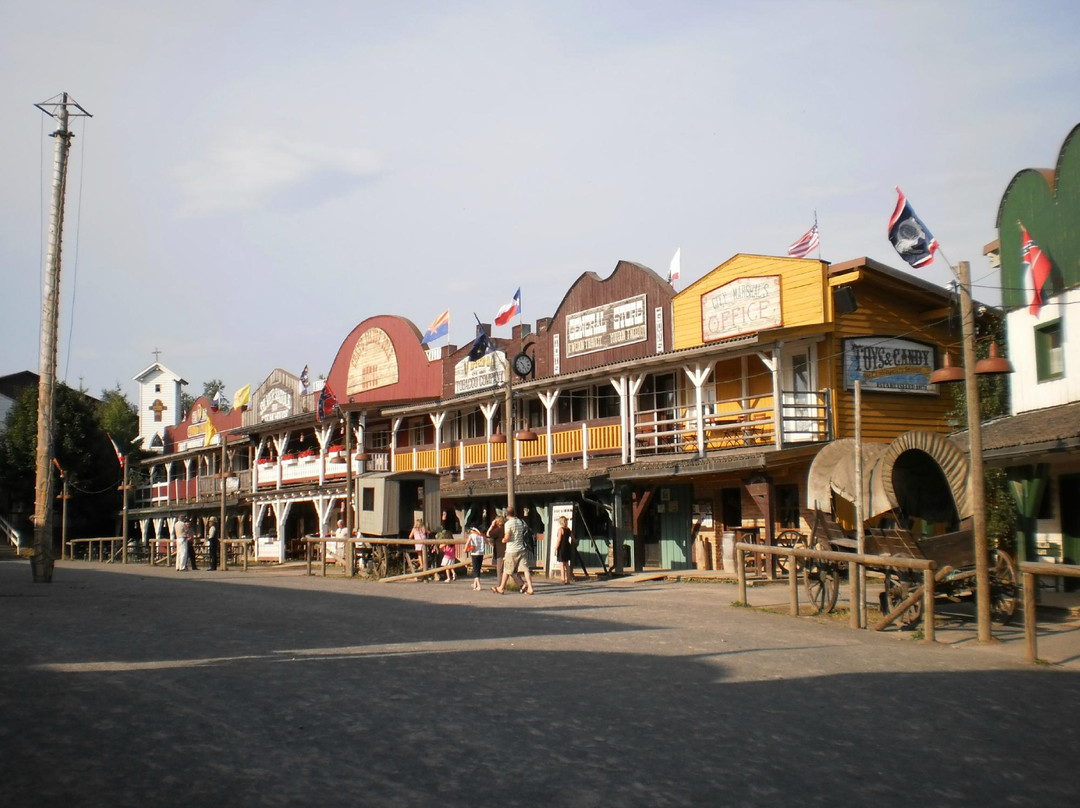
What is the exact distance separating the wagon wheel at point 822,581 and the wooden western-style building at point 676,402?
6600 mm

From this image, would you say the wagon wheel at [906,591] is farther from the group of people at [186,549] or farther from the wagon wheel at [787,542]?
the group of people at [186,549]

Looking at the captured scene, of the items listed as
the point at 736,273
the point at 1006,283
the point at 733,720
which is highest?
the point at 736,273

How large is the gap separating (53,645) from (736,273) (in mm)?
18909

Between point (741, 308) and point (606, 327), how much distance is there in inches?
205

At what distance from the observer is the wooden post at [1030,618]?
11.2 m

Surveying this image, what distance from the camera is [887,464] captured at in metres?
16.2

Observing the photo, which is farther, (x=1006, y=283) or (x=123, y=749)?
(x=1006, y=283)

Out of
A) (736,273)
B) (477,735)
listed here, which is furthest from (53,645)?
(736,273)

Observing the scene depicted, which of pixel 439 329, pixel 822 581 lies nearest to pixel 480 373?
pixel 439 329

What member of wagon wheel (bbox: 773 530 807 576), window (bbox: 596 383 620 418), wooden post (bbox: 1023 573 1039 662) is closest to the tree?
window (bbox: 596 383 620 418)

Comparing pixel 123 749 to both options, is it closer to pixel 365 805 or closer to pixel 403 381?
pixel 365 805

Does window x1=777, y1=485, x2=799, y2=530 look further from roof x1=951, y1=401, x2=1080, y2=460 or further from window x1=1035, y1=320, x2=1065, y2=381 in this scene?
window x1=1035, y1=320, x2=1065, y2=381

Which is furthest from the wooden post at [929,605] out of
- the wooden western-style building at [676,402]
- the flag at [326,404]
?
the flag at [326,404]

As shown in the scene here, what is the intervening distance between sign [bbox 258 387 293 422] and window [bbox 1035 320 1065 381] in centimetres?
3513
